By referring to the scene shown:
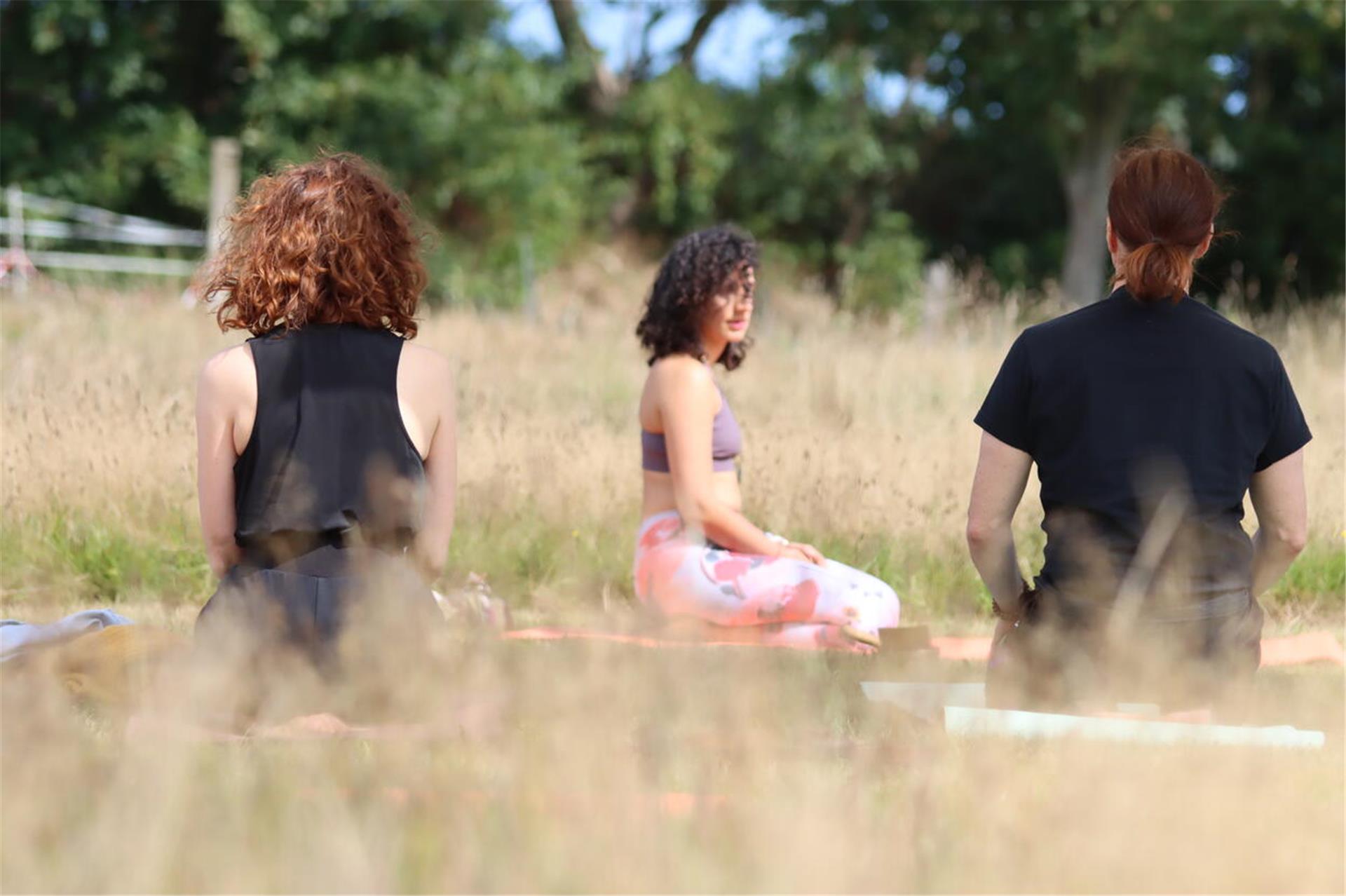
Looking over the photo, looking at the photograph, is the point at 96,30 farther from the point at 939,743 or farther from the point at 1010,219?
the point at 939,743

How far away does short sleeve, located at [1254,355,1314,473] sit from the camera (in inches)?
139

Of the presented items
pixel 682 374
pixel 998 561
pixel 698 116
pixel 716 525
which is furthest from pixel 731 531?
pixel 698 116

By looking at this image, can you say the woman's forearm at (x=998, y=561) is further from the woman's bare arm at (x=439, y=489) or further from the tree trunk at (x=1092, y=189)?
the tree trunk at (x=1092, y=189)

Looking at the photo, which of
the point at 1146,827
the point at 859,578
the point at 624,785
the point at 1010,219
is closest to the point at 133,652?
the point at 624,785

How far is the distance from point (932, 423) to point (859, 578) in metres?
2.96

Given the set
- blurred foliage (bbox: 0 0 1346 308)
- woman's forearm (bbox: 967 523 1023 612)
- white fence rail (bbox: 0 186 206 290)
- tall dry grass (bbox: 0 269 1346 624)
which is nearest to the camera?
woman's forearm (bbox: 967 523 1023 612)

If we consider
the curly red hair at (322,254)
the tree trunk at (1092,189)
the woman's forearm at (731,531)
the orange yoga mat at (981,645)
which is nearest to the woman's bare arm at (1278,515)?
the orange yoga mat at (981,645)

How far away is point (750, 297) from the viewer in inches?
206

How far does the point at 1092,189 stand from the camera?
23938 mm

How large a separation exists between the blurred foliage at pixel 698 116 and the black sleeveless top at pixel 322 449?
1792 centimetres

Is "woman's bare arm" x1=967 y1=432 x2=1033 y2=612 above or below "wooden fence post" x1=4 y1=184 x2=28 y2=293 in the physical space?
below

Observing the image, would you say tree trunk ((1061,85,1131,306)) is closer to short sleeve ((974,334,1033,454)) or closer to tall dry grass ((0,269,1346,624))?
tall dry grass ((0,269,1346,624))

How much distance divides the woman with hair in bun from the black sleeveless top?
140 cm

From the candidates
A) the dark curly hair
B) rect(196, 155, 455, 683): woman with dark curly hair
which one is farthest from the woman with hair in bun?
the dark curly hair
